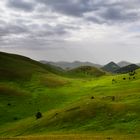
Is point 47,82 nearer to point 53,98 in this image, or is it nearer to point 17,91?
point 17,91

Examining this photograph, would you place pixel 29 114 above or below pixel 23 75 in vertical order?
below

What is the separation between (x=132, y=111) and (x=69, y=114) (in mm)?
12136

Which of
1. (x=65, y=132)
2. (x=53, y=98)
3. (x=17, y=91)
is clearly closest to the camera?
(x=65, y=132)

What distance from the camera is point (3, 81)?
164625 millimetres

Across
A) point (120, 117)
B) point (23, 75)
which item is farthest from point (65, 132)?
point (23, 75)

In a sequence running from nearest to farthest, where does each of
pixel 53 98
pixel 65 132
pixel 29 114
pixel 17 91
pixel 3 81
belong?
pixel 65 132, pixel 29 114, pixel 53 98, pixel 17 91, pixel 3 81

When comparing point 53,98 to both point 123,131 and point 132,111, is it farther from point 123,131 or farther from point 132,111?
point 123,131

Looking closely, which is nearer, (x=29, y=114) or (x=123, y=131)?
(x=123, y=131)

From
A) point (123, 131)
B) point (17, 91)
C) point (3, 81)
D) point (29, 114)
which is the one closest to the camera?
point (123, 131)

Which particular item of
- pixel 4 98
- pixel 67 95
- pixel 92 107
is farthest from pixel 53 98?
pixel 92 107

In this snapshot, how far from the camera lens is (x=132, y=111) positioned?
2301 inches

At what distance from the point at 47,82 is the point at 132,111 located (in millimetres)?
110909

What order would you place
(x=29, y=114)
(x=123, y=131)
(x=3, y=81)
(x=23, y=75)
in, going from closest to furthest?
(x=123, y=131) < (x=29, y=114) < (x=3, y=81) < (x=23, y=75)

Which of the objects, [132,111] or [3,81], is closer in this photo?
[132,111]
